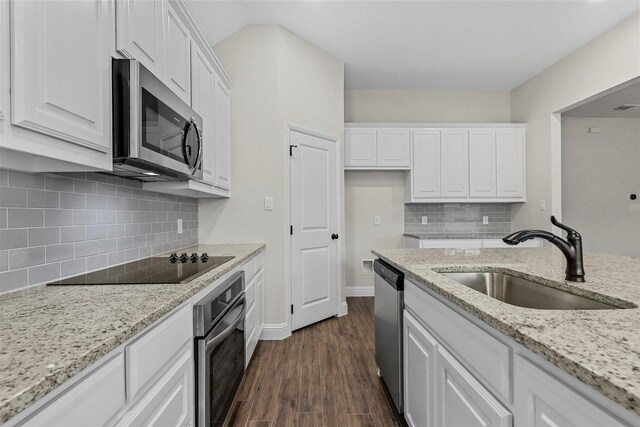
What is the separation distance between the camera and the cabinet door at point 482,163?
421 cm

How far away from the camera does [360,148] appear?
4152mm

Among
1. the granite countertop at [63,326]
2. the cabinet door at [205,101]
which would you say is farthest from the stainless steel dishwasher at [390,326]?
the cabinet door at [205,101]

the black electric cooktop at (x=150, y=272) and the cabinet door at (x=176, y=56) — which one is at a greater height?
the cabinet door at (x=176, y=56)

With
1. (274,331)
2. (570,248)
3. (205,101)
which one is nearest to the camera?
(570,248)

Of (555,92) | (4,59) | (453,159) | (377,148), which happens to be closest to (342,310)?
(377,148)

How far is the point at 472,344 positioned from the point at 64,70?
56.9 inches

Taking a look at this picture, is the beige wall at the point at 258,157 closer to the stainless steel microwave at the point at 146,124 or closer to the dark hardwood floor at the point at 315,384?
the dark hardwood floor at the point at 315,384

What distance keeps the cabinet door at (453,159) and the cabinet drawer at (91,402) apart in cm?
411

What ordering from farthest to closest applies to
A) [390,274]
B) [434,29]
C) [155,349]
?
[434,29]
[390,274]
[155,349]

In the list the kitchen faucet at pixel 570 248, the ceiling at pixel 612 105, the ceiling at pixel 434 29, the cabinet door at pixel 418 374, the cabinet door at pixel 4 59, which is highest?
the ceiling at pixel 434 29

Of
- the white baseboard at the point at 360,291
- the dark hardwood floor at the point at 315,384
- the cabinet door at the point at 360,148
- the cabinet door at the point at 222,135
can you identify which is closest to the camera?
the dark hardwood floor at the point at 315,384

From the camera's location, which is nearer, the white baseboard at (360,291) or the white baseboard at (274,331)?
the white baseboard at (274,331)

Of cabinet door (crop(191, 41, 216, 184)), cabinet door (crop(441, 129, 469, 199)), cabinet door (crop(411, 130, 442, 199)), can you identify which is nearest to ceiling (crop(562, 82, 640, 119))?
cabinet door (crop(441, 129, 469, 199))

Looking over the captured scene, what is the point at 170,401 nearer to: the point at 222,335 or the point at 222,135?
the point at 222,335
